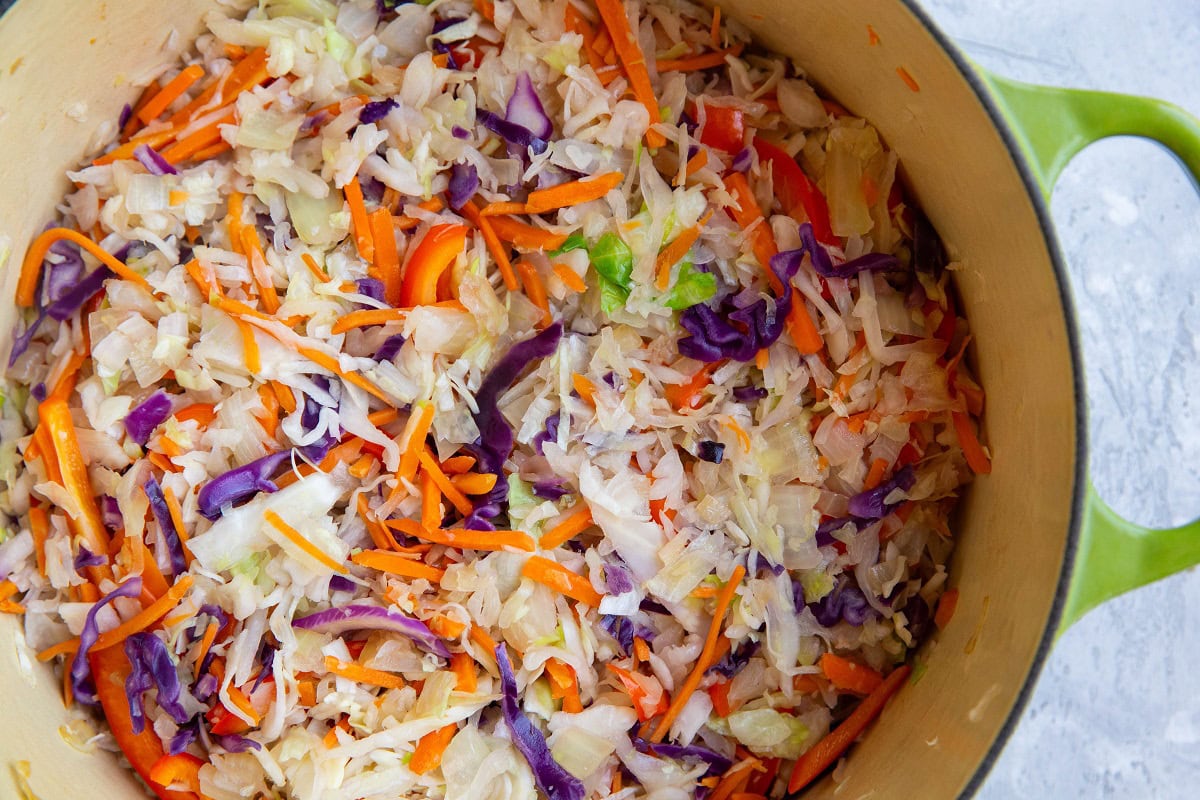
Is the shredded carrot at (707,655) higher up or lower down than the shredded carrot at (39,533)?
lower down

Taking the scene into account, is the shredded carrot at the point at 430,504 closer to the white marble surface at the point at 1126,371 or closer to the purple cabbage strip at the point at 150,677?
the purple cabbage strip at the point at 150,677

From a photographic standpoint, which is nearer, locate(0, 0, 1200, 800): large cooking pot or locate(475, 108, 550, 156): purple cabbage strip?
locate(0, 0, 1200, 800): large cooking pot

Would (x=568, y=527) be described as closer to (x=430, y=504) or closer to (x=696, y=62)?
(x=430, y=504)

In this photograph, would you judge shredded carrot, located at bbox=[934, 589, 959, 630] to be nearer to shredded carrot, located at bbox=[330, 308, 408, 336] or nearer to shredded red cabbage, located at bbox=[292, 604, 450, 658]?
shredded red cabbage, located at bbox=[292, 604, 450, 658]

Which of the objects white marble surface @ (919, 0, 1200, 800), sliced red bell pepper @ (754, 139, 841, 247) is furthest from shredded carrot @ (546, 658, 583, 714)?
white marble surface @ (919, 0, 1200, 800)

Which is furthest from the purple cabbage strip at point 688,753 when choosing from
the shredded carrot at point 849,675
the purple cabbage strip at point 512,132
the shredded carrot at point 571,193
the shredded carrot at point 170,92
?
the shredded carrot at point 170,92

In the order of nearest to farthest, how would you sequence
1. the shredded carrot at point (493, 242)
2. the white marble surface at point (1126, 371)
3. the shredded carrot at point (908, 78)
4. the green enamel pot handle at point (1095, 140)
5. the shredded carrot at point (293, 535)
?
the green enamel pot handle at point (1095, 140) < the shredded carrot at point (908, 78) < the shredded carrot at point (293, 535) < the shredded carrot at point (493, 242) < the white marble surface at point (1126, 371)

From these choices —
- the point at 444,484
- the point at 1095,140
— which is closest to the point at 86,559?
the point at 444,484

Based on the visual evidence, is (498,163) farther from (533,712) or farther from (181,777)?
(181,777)
